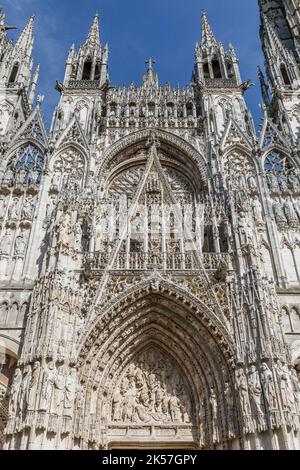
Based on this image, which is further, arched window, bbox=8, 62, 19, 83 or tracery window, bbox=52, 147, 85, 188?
arched window, bbox=8, 62, 19, 83

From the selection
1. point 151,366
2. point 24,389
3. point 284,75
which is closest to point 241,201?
point 151,366

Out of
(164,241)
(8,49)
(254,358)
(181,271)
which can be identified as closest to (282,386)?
(254,358)

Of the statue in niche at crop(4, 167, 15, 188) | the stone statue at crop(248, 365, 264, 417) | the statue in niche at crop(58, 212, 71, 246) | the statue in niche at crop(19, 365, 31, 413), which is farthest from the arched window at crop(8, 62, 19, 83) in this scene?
the stone statue at crop(248, 365, 264, 417)

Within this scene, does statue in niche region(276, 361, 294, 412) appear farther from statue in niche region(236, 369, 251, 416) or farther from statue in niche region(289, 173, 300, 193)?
statue in niche region(289, 173, 300, 193)

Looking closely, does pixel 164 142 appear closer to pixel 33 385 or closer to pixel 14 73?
pixel 14 73

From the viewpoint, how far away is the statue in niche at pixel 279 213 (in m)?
15.3

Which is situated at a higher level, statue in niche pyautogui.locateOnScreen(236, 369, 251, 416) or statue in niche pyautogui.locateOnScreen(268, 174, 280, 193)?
Result: statue in niche pyautogui.locateOnScreen(268, 174, 280, 193)

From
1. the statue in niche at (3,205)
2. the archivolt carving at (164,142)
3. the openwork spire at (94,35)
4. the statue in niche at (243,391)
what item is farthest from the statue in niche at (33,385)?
the openwork spire at (94,35)

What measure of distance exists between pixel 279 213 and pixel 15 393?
1060cm

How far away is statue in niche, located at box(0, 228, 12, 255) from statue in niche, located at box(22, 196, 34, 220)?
0.79m

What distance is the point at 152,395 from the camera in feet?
41.1

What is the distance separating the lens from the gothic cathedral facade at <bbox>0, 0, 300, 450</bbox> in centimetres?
1080

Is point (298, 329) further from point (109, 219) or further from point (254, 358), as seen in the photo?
point (109, 219)

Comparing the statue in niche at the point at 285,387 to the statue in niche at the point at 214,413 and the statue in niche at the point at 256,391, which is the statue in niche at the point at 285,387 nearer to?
the statue in niche at the point at 256,391
